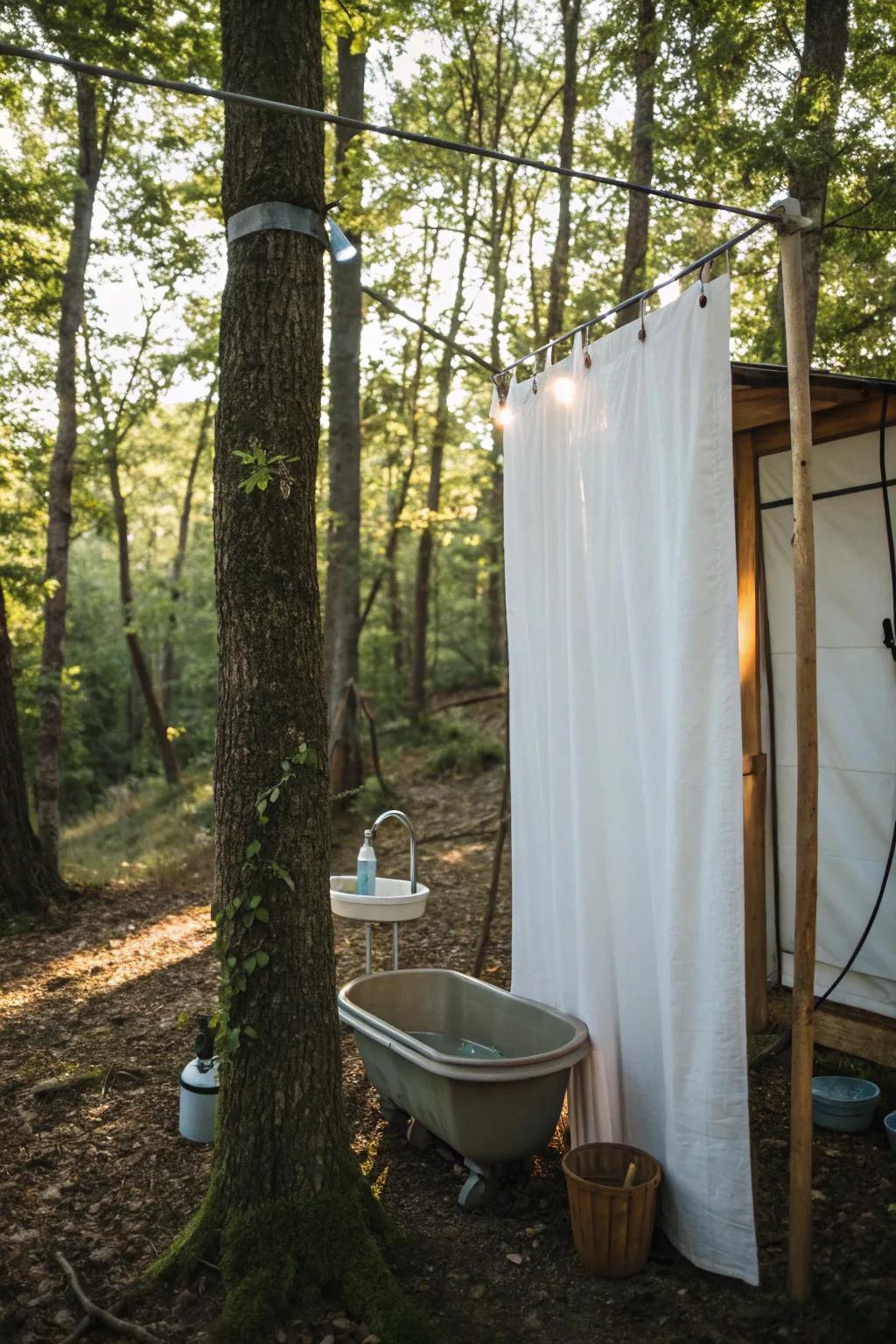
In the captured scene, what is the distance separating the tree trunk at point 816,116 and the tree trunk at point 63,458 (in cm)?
507

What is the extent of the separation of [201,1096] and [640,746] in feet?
6.43

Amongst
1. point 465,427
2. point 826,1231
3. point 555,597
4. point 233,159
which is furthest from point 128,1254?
point 465,427

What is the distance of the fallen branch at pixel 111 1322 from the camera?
246 centimetres

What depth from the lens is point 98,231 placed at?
11266 millimetres

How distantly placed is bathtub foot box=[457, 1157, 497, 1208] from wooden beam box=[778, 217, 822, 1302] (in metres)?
0.93

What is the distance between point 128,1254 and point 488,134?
35.5ft

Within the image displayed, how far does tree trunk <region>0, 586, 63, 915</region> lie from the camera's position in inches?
245

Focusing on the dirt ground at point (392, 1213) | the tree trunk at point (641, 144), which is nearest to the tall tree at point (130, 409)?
the tree trunk at point (641, 144)

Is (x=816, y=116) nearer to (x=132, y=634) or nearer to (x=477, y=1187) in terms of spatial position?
(x=477, y=1187)

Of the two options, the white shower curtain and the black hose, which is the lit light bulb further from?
the black hose

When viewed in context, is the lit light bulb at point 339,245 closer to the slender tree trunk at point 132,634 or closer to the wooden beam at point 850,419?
the wooden beam at point 850,419

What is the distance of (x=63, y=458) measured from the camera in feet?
24.8

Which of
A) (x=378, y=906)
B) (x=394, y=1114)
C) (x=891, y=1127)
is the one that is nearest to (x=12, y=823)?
(x=378, y=906)

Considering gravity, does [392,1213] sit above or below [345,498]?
below
